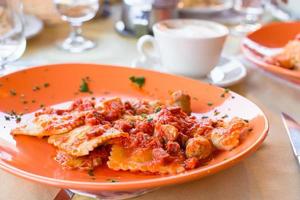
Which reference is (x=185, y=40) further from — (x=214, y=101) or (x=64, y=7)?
(x=64, y=7)

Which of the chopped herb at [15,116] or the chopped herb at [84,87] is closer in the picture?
the chopped herb at [15,116]

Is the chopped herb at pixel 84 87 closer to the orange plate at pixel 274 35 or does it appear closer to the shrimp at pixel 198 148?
the shrimp at pixel 198 148

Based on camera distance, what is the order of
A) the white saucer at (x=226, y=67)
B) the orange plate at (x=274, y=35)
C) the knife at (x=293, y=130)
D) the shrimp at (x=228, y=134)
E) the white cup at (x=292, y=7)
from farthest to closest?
the white cup at (x=292, y=7) < the orange plate at (x=274, y=35) < the white saucer at (x=226, y=67) < the knife at (x=293, y=130) < the shrimp at (x=228, y=134)

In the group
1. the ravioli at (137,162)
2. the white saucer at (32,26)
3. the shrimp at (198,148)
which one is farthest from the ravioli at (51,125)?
the white saucer at (32,26)

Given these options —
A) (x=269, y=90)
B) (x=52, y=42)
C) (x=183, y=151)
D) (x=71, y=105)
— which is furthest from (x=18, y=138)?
(x=52, y=42)

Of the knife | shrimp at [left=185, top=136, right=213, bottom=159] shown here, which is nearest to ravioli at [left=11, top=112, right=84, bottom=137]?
shrimp at [left=185, top=136, right=213, bottom=159]

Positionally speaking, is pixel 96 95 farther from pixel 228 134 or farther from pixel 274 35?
pixel 274 35

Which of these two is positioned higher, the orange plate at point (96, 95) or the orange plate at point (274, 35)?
the orange plate at point (96, 95)
